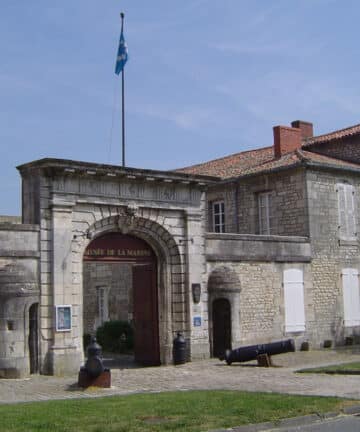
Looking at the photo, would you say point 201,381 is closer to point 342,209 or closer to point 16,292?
point 16,292

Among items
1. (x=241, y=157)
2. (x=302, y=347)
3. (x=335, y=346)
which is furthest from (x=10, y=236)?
(x=241, y=157)

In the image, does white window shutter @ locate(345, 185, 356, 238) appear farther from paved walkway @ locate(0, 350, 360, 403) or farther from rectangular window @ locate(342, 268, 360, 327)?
paved walkway @ locate(0, 350, 360, 403)

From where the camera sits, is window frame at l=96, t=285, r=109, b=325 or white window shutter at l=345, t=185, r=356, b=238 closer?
white window shutter at l=345, t=185, r=356, b=238

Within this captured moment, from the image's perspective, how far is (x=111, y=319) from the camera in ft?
80.0

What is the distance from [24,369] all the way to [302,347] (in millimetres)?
8774

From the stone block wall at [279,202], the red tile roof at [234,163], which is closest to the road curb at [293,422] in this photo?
the stone block wall at [279,202]

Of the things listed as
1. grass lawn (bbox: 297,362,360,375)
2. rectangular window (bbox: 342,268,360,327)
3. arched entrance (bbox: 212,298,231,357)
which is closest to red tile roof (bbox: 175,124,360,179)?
rectangular window (bbox: 342,268,360,327)

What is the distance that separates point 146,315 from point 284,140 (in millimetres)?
9458

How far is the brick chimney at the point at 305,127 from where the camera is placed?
92.1ft

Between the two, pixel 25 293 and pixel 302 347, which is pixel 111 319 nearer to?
pixel 302 347

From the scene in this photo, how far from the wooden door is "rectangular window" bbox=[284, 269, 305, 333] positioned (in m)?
4.27

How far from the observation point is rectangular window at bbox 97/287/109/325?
24.8m

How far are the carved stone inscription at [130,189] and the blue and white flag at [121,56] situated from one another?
150 inches

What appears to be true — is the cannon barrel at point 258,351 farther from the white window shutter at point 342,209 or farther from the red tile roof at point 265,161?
the red tile roof at point 265,161
